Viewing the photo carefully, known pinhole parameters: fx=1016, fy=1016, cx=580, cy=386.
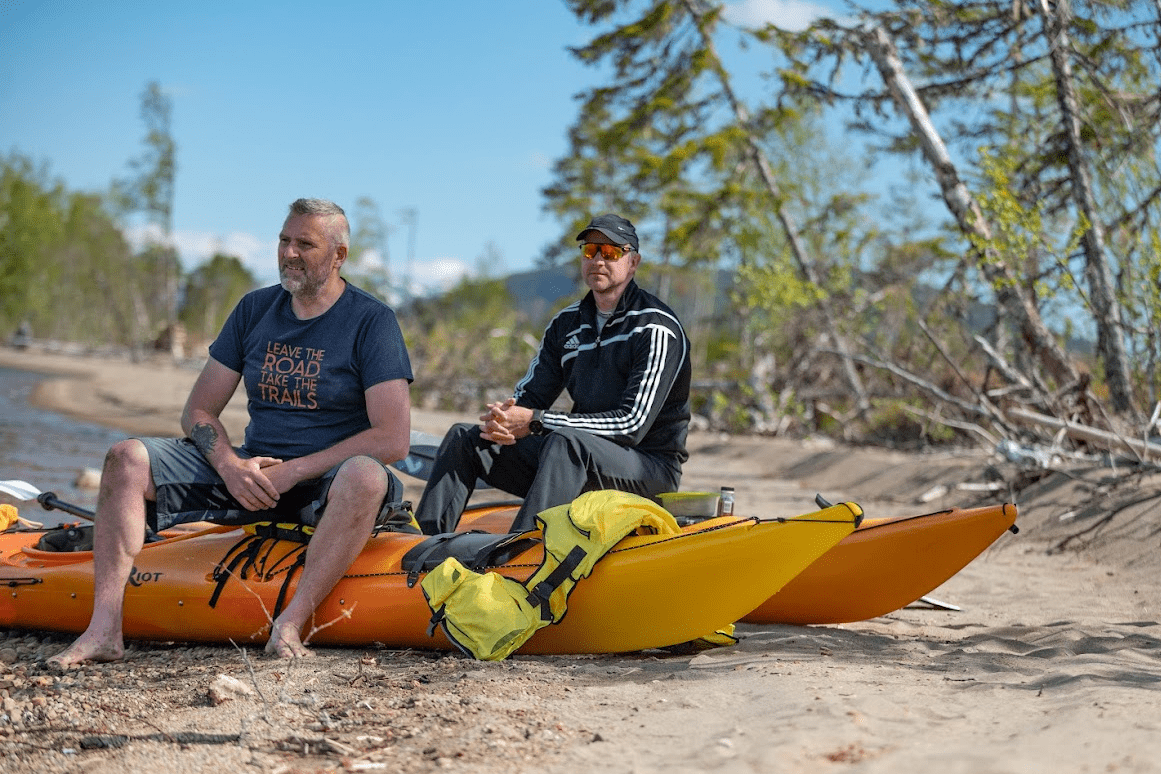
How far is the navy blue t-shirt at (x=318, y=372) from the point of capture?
3.80 meters

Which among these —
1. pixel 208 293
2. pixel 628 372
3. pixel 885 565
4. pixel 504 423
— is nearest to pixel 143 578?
pixel 504 423

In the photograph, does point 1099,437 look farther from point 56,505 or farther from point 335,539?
point 56,505

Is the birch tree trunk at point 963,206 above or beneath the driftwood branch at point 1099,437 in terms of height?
above

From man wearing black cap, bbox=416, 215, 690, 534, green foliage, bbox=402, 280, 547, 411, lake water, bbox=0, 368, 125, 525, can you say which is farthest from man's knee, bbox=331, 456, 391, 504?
green foliage, bbox=402, 280, 547, 411

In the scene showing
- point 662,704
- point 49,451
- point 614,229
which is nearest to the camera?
point 662,704

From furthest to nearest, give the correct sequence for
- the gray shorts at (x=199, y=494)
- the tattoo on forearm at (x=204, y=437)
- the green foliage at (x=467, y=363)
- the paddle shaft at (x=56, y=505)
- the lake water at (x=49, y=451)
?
the green foliage at (x=467, y=363)
the lake water at (x=49, y=451)
the paddle shaft at (x=56, y=505)
the tattoo on forearm at (x=204, y=437)
the gray shorts at (x=199, y=494)

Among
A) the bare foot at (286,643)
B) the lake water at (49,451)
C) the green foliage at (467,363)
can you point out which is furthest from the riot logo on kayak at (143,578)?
the green foliage at (467,363)

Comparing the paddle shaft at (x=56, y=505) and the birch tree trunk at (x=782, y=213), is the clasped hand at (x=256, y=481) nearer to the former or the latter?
the paddle shaft at (x=56, y=505)

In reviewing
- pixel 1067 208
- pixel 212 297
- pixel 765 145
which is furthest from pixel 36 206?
pixel 1067 208

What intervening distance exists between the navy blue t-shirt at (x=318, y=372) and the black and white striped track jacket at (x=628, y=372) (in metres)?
0.77

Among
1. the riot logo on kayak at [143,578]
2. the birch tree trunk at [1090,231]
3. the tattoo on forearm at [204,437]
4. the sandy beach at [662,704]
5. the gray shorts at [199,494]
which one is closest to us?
the sandy beach at [662,704]

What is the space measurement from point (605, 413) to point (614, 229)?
813 mm

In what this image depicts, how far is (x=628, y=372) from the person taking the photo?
430cm

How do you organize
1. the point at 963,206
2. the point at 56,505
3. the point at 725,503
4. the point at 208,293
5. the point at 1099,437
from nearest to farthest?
the point at 725,503 → the point at 56,505 → the point at 1099,437 → the point at 963,206 → the point at 208,293
